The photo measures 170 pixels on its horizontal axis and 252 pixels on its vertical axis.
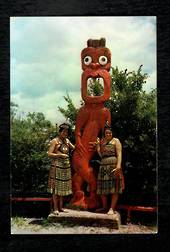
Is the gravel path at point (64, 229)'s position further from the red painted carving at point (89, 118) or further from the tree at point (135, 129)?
the tree at point (135, 129)

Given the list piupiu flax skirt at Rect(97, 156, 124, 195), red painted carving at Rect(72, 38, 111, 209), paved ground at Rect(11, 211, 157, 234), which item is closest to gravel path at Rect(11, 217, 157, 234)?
paved ground at Rect(11, 211, 157, 234)

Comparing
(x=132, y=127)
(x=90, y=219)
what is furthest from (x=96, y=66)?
(x=90, y=219)

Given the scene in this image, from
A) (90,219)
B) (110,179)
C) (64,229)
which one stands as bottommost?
(64,229)

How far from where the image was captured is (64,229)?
8320mm

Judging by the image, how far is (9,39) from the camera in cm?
828

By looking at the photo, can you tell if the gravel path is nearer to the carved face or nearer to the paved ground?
the paved ground

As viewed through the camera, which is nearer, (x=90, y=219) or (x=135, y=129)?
(x=90, y=219)

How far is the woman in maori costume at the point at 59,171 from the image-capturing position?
844 cm

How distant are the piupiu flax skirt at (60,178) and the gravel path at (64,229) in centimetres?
45

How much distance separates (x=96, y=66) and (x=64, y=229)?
226cm

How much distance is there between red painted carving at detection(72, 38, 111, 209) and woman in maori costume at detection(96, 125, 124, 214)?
151mm

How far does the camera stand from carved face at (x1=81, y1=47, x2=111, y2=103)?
845 cm

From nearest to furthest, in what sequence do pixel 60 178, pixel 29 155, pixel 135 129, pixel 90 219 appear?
1. pixel 90 219
2. pixel 60 178
3. pixel 135 129
4. pixel 29 155

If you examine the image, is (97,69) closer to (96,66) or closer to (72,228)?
(96,66)
